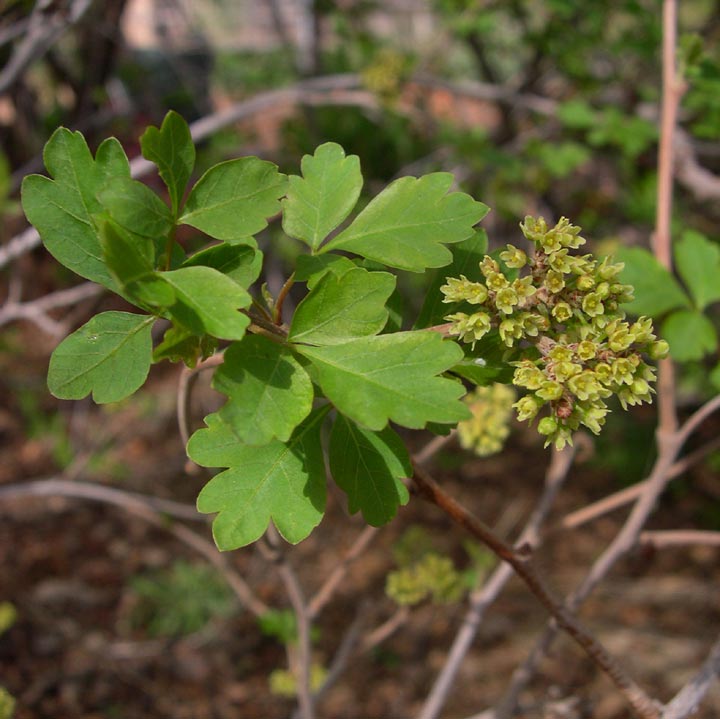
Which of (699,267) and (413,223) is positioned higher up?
(413,223)

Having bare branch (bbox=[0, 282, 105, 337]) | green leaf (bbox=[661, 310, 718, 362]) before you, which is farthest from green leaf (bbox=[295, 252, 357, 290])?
bare branch (bbox=[0, 282, 105, 337])

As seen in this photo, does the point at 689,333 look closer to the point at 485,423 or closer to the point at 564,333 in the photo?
the point at 485,423

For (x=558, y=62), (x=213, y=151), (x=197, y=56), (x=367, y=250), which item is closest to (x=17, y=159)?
(x=213, y=151)

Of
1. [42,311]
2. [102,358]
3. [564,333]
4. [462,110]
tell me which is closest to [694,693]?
[564,333]

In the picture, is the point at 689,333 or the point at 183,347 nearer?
the point at 183,347

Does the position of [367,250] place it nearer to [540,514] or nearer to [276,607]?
[540,514]

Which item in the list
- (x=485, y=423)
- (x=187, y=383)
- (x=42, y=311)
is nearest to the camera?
(x=187, y=383)

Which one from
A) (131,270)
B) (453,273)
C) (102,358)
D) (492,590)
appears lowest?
(492,590)
